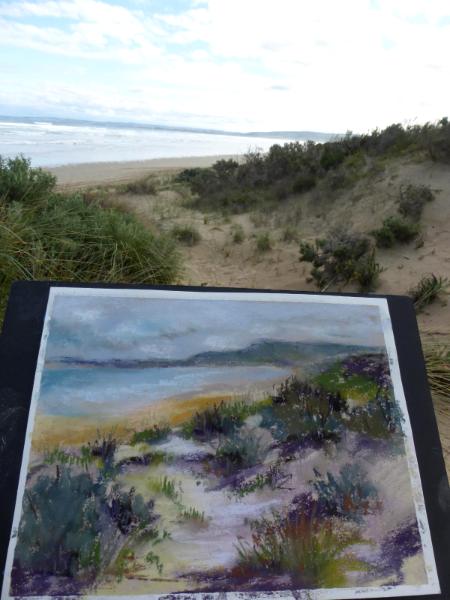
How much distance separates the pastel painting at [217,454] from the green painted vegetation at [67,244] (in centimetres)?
251

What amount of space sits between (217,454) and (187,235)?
23.9ft

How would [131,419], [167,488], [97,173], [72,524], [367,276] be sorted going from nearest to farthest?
[72,524], [167,488], [131,419], [367,276], [97,173]

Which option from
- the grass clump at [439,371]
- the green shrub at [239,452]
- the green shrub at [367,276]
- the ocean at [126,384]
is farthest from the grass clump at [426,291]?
the green shrub at [239,452]

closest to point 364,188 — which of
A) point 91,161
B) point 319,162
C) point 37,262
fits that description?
point 319,162

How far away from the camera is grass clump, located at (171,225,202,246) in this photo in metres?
8.71

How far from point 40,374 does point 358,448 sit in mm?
1240

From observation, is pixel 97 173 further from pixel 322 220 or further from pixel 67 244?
pixel 67 244

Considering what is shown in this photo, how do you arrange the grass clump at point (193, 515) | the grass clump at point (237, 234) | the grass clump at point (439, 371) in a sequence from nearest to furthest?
1. the grass clump at point (193, 515)
2. the grass clump at point (439, 371)
3. the grass clump at point (237, 234)

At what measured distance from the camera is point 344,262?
6.41 meters

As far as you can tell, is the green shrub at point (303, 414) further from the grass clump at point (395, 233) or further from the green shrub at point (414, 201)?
the green shrub at point (414, 201)

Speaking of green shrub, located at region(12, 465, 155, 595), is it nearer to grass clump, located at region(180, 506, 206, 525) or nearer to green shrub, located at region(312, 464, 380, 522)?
grass clump, located at region(180, 506, 206, 525)

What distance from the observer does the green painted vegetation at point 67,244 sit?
4332mm

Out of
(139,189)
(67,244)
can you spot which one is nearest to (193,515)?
(67,244)

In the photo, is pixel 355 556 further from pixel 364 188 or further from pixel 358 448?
pixel 364 188
